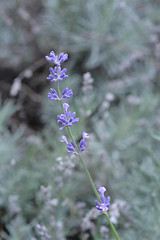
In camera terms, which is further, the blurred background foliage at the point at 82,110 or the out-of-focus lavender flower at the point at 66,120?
the blurred background foliage at the point at 82,110

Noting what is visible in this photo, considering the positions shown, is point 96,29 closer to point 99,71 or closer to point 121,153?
point 99,71

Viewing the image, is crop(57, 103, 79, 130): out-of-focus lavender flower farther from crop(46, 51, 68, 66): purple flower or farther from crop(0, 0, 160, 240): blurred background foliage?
crop(0, 0, 160, 240): blurred background foliage

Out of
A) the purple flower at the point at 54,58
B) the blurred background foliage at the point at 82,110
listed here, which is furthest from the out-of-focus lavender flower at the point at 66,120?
the blurred background foliage at the point at 82,110

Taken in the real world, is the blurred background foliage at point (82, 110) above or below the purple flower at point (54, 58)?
above

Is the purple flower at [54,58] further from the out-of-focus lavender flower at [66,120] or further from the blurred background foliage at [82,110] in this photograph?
the blurred background foliage at [82,110]

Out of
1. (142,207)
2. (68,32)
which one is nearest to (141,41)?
(68,32)

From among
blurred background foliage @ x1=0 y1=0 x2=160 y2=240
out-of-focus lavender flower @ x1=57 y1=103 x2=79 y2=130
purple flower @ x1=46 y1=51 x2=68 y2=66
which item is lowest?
out-of-focus lavender flower @ x1=57 y1=103 x2=79 y2=130

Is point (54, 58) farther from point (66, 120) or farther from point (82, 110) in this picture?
point (82, 110)

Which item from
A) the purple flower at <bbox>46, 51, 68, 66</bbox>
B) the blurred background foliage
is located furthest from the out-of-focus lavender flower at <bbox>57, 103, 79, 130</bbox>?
the blurred background foliage

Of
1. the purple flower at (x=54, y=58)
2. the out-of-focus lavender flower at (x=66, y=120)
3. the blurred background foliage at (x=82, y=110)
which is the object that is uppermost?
the blurred background foliage at (x=82, y=110)
